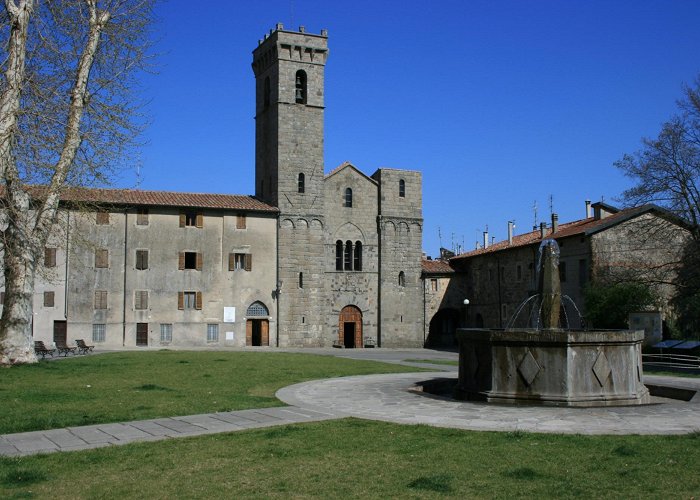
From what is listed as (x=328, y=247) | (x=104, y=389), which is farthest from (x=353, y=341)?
(x=104, y=389)

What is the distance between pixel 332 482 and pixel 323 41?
4755 cm

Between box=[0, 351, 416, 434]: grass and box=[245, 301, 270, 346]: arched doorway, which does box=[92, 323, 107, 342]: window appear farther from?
box=[0, 351, 416, 434]: grass

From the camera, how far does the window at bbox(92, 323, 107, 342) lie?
43.6 meters

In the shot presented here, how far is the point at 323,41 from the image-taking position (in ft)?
169

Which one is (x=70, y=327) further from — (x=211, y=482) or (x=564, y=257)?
(x=211, y=482)

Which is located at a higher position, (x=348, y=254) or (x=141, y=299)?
(x=348, y=254)

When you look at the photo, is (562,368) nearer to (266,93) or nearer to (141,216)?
(141,216)

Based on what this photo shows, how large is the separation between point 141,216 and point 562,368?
36990 mm

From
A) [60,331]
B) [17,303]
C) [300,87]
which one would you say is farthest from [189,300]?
[17,303]

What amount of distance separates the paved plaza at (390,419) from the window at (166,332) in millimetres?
32487

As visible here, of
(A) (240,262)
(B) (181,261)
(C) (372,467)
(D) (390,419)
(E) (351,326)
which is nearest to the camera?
(C) (372,467)

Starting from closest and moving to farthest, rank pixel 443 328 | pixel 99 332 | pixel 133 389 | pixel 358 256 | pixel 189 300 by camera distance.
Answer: pixel 133 389 → pixel 99 332 → pixel 189 300 → pixel 358 256 → pixel 443 328

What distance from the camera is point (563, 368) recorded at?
40.9 ft

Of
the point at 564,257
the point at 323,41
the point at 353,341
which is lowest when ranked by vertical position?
the point at 353,341
